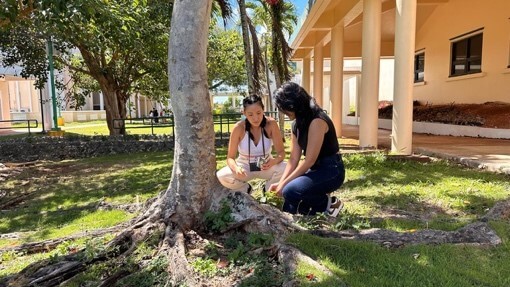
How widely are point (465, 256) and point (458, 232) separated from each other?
1.32ft

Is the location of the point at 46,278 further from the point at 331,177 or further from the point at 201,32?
the point at 331,177

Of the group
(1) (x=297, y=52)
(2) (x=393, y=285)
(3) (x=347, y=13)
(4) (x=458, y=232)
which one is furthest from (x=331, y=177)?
(1) (x=297, y=52)

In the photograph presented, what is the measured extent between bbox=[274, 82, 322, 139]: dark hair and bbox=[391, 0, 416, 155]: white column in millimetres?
3971

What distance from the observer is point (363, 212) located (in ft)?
14.3

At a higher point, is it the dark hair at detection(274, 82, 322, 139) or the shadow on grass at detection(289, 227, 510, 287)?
the dark hair at detection(274, 82, 322, 139)

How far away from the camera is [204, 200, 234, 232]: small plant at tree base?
3.41 metres

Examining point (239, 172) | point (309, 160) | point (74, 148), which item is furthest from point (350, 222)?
point (74, 148)

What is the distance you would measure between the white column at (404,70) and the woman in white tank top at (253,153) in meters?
3.53

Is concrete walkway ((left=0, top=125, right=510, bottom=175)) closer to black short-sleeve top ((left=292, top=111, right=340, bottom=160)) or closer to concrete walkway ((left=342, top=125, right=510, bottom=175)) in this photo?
concrete walkway ((left=342, top=125, right=510, bottom=175))

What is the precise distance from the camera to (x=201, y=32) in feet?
11.3

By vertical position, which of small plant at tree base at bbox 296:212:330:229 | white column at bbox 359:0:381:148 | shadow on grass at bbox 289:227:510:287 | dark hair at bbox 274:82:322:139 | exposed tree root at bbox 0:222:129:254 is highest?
white column at bbox 359:0:381:148

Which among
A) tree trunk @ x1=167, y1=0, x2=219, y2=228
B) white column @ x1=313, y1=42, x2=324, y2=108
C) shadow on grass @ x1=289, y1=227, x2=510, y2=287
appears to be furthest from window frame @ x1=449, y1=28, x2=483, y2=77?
tree trunk @ x1=167, y1=0, x2=219, y2=228

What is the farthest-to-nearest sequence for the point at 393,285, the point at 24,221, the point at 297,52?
the point at 297,52 → the point at 24,221 → the point at 393,285

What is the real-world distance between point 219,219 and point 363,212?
168cm
